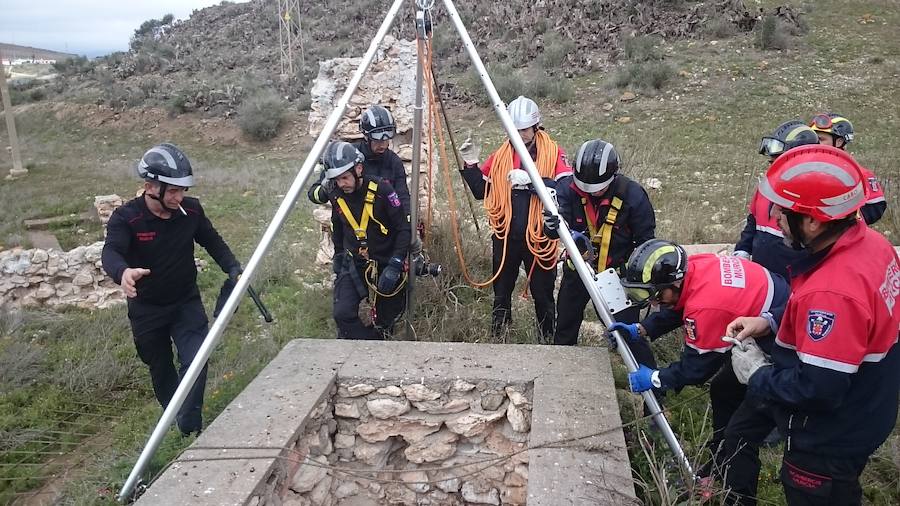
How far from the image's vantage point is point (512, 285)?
4594mm

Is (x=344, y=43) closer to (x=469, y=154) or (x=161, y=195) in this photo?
(x=469, y=154)

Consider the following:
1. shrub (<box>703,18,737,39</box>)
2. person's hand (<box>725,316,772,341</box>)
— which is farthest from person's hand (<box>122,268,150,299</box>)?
shrub (<box>703,18,737,39</box>)

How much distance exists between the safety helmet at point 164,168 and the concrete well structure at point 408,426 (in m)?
1.20

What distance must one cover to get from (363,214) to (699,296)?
233 centimetres

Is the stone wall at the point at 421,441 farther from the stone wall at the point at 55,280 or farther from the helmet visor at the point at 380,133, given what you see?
the stone wall at the point at 55,280

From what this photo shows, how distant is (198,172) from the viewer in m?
14.8

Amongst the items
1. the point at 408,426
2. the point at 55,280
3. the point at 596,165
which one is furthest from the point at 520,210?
the point at 55,280

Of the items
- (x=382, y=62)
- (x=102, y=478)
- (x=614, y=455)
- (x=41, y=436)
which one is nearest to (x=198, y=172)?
(x=382, y=62)

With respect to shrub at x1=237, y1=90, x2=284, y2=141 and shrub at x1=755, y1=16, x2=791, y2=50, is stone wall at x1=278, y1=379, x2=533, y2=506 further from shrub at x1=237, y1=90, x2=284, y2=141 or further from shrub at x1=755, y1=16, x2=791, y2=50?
shrub at x1=237, y1=90, x2=284, y2=141

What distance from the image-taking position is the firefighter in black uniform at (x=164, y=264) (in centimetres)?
346

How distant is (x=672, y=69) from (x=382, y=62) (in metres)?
10.4

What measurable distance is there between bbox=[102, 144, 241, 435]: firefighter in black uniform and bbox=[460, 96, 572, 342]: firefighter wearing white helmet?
1847 millimetres

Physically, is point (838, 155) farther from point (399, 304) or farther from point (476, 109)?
point (476, 109)

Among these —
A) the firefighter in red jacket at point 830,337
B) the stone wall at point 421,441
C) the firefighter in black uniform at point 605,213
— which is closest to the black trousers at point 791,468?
the firefighter in red jacket at point 830,337
